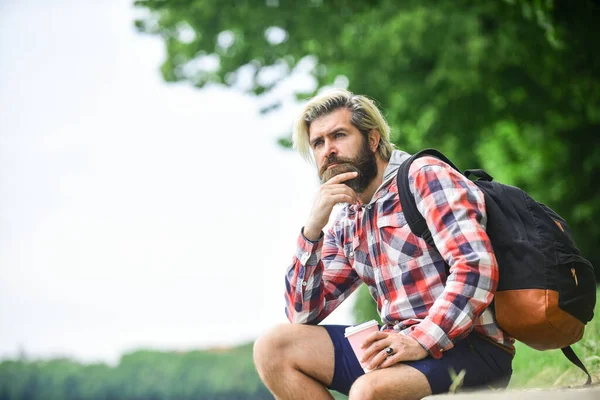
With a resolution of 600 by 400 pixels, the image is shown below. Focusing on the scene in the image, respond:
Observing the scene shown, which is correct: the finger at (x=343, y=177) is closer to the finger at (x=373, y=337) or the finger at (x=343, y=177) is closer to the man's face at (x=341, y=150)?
the man's face at (x=341, y=150)

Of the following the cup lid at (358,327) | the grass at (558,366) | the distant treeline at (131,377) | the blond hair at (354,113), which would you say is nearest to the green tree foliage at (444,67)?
the distant treeline at (131,377)

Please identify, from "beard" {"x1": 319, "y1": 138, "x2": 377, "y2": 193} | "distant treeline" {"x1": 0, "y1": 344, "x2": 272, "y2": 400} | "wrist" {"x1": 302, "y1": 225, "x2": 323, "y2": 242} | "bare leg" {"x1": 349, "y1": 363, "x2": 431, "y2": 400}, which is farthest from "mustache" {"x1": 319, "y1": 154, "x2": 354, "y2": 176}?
"distant treeline" {"x1": 0, "y1": 344, "x2": 272, "y2": 400}

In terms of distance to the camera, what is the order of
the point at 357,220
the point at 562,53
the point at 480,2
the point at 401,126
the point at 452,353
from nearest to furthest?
1. the point at 452,353
2. the point at 357,220
3. the point at 562,53
4. the point at 480,2
5. the point at 401,126

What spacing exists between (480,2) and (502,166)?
11.1 ft

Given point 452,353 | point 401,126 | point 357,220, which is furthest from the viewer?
point 401,126

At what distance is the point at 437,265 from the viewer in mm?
2920

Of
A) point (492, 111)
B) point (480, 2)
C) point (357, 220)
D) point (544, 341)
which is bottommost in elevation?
point (544, 341)

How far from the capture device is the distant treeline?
43.6ft

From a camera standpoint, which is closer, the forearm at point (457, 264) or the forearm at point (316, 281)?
the forearm at point (457, 264)

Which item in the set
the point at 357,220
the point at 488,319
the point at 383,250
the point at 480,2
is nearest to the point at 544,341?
the point at 488,319

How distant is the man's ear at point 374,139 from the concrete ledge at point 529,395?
4.10 feet

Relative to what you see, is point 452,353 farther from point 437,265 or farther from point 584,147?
point 584,147

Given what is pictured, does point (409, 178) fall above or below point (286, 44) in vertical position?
below

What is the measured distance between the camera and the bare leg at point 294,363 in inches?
123
